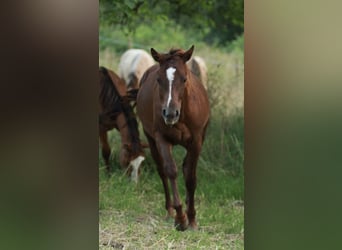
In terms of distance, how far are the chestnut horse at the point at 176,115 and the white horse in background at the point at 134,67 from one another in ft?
5.01

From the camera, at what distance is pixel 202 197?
15.9 ft

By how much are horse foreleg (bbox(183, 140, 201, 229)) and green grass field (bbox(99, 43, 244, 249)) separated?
3.6 inches

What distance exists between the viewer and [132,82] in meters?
6.07

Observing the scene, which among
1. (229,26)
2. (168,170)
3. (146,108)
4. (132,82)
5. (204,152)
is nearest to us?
(168,170)

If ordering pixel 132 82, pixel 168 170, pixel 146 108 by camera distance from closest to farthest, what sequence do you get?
pixel 168 170 < pixel 146 108 < pixel 132 82

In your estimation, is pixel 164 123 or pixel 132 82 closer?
pixel 164 123

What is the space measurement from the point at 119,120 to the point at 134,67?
3.17 feet

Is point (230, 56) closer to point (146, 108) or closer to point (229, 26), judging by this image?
point (229, 26)

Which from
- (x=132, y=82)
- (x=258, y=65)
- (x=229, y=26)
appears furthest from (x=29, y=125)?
(x=229, y=26)

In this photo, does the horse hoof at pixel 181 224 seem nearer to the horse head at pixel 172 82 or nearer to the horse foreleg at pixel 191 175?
the horse foreleg at pixel 191 175

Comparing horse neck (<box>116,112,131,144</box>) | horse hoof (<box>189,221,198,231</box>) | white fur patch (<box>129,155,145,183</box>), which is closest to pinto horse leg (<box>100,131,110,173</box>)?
horse neck (<box>116,112,131,144</box>)

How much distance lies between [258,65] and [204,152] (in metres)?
3.14

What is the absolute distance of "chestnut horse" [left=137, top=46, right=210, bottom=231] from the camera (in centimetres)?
384

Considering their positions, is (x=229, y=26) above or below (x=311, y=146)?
above
